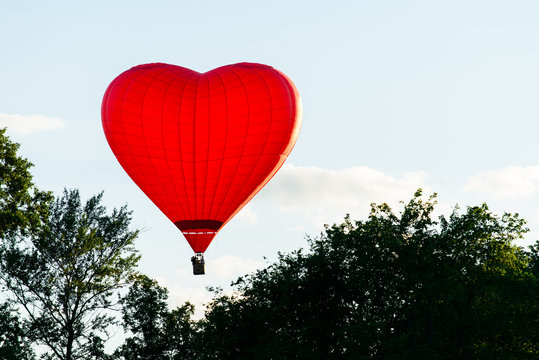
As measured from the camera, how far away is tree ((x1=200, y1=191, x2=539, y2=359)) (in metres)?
42.1

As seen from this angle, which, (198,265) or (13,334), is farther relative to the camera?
(13,334)

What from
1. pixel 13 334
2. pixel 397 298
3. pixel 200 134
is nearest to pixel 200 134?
pixel 200 134

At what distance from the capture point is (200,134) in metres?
36.9

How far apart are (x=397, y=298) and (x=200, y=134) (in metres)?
14.1

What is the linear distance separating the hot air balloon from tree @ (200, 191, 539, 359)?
754 cm

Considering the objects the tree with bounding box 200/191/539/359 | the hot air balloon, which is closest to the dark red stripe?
the hot air balloon

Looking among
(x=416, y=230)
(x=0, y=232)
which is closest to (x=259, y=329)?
(x=416, y=230)

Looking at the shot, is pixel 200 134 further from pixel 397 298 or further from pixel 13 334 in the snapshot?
pixel 13 334

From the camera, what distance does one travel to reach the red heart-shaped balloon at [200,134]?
36.8m

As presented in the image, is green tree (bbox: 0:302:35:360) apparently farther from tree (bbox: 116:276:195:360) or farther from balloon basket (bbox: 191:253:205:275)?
balloon basket (bbox: 191:253:205:275)

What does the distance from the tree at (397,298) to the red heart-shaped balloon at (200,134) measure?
773 cm

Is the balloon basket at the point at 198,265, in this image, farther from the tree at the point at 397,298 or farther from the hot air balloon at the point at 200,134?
the tree at the point at 397,298

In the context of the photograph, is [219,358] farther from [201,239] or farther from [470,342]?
[470,342]

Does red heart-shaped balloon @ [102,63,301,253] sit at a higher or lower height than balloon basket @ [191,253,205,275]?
higher
